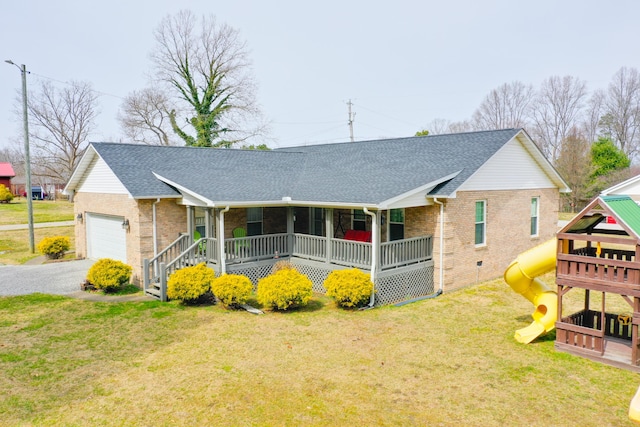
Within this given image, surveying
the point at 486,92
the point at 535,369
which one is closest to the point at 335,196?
the point at 535,369

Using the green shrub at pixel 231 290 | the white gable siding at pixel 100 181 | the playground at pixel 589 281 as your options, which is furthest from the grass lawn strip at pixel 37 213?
the playground at pixel 589 281

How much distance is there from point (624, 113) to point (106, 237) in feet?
194

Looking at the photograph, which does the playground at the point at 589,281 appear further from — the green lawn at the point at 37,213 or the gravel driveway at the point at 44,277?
the green lawn at the point at 37,213

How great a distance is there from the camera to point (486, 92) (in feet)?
209

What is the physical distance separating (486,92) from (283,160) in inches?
2081

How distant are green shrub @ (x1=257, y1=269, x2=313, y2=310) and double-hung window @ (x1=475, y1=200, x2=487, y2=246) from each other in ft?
24.0

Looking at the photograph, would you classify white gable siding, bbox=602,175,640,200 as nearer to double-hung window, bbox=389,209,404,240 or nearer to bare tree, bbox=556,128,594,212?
double-hung window, bbox=389,209,404,240

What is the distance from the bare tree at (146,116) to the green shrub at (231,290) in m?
38.9

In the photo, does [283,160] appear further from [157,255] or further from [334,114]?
[334,114]

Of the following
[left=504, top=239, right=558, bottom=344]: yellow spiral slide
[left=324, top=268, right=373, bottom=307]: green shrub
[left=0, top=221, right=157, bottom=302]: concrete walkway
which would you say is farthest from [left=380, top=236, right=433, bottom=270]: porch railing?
[left=0, top=221, right=157, bottom=302]: concrete walkway

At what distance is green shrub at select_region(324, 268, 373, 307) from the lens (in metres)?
12.1

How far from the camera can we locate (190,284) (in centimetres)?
1259

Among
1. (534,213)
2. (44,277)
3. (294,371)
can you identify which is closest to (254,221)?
(44,277)

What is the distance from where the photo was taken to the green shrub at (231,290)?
1218cm
